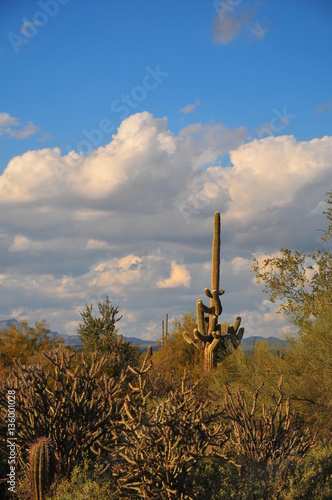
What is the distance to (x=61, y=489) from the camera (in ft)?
30.1

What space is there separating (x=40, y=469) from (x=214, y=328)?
14.9 m

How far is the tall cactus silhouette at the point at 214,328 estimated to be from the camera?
23125 mm

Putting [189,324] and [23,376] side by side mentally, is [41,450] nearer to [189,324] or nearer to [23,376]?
[23,376]

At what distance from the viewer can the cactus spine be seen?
9.18 metres

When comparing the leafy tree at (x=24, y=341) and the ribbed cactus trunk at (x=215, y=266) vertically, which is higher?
the ribbed cactus trunk at (x=215, y=266)

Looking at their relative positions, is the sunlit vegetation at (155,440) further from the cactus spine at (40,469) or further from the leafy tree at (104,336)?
the leafy tree at (104,336)

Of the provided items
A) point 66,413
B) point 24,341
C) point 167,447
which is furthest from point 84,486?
point 24,341

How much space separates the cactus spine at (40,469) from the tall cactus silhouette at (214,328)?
13.1 metres

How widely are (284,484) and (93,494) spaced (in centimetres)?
262

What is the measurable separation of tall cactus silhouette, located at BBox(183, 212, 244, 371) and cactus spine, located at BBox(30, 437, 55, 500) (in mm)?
13090

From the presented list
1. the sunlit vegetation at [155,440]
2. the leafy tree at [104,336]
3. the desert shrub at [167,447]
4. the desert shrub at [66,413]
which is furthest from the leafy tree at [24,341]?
the desert shrub at [167,447]

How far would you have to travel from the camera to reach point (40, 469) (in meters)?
Answer: 9.23

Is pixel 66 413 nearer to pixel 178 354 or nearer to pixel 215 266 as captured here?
pixel 215 266

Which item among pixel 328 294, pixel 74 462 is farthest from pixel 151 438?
pixel 328 294
